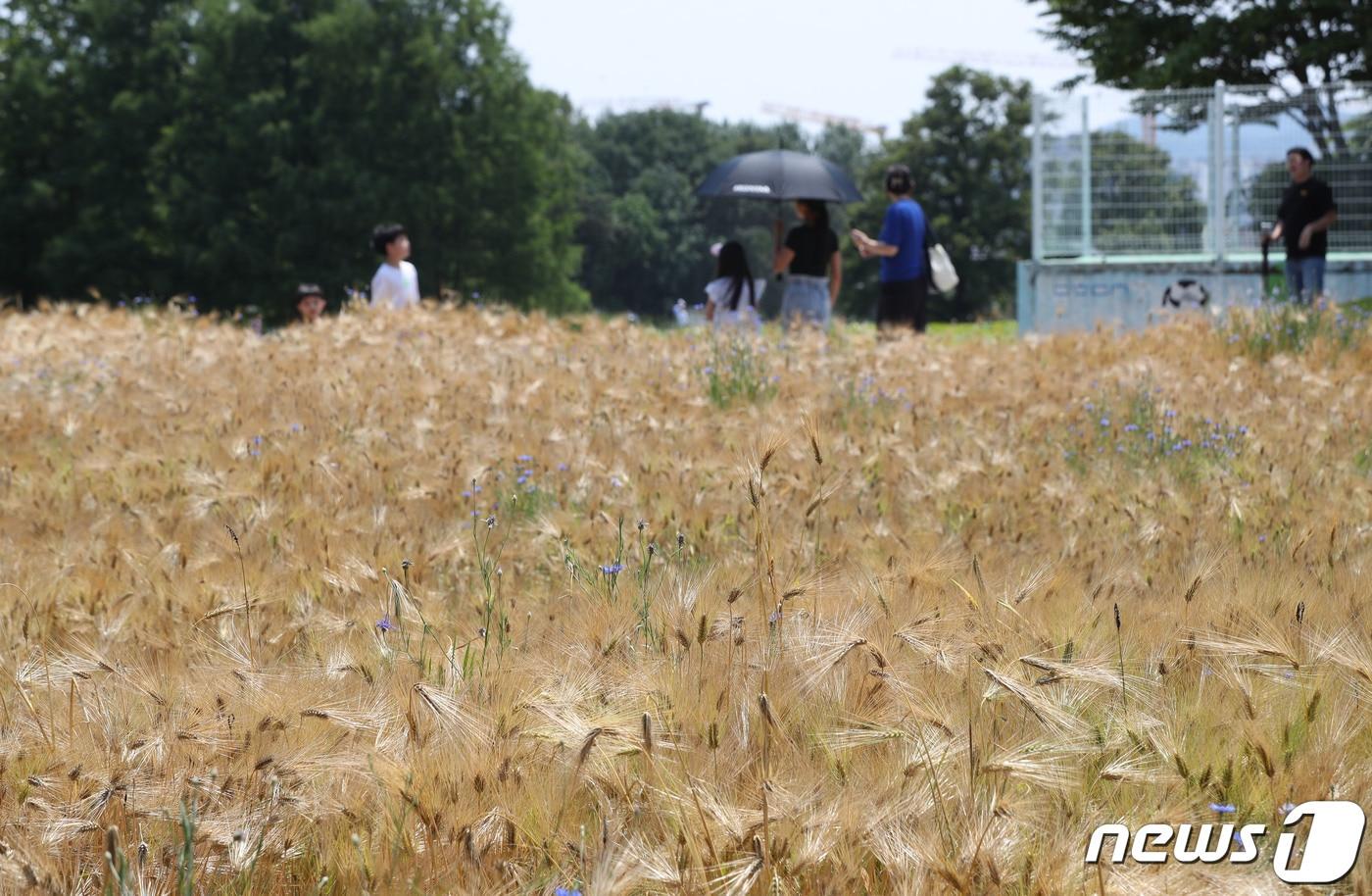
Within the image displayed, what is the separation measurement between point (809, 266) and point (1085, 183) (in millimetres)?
8631

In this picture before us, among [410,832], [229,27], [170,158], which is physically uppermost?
[229,27]

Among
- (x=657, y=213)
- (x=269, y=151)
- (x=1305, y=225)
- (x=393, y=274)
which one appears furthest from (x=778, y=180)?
(x=657, y=213)

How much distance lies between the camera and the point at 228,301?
142 ft

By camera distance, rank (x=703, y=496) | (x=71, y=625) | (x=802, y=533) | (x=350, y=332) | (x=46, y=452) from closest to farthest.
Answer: (x=71, y=625) < (x=802, y=533) < (x=703, y=496) < (x=46, y=452) < (x=350, y=332)

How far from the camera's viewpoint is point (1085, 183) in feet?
61.4

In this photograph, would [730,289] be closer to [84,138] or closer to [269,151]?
[269,151]

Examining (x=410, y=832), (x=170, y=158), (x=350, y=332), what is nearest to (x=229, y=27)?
(x=170, y=158)

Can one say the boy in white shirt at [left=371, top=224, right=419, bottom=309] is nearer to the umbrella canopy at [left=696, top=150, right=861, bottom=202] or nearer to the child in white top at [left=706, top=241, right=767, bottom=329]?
the child in white top at [left=706, top=241, right=767, bottom=329]

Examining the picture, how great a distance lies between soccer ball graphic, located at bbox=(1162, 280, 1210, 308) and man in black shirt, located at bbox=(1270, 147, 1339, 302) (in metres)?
4.38

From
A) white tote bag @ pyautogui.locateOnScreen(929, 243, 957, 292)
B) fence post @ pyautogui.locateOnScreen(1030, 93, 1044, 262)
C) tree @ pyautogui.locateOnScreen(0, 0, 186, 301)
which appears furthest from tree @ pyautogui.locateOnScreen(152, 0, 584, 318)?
white tote bag @ pyautogui.locateOnScreen(929, 243, 957, 292)

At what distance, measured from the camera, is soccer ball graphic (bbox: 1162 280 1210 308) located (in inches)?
731

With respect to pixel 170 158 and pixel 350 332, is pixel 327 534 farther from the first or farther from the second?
pixel 170 158

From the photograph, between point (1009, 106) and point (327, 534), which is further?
point (1009, 106)

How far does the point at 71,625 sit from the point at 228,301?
4236 centimetres
